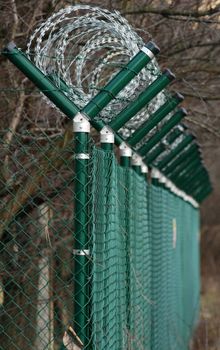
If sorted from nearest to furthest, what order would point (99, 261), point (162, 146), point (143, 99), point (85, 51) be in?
point (99, 261) → point (143, 99) → point (85, 51) → point (162, 146)

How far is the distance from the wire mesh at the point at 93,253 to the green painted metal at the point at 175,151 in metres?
0.26

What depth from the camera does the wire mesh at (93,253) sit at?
481cm

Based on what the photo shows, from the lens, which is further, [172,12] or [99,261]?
[172,12]

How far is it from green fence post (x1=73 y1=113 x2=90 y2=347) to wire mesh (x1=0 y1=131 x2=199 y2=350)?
17mm

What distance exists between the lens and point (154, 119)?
6117 mm

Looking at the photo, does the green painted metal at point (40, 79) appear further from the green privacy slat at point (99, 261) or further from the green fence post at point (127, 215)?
the green fence post at point (127, 215)

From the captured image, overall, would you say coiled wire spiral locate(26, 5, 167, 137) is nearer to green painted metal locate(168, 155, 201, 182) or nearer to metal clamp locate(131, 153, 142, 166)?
metal clamp locate(131, 153, 142, 166)

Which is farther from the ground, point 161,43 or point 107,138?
point 161,43

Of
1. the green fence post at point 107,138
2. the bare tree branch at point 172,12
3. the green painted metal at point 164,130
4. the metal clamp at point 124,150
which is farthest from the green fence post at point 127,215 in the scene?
the bare tree branch at point 172,12

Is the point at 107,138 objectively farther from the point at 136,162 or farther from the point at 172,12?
the point at 172,12

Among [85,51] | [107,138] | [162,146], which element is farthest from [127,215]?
[162,146]

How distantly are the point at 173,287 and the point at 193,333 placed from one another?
334 cm

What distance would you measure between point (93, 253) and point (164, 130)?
2.39 meters

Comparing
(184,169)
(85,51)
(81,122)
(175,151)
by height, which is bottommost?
(81,122)
